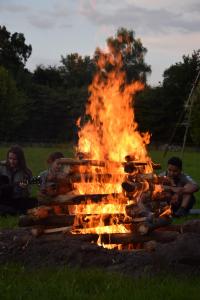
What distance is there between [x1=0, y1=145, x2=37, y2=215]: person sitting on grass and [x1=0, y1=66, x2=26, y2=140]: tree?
51.4 meters

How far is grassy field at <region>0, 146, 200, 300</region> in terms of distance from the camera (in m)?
6.12

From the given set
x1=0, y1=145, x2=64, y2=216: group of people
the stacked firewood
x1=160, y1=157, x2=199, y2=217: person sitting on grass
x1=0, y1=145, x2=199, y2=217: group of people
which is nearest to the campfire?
the stacked firewood

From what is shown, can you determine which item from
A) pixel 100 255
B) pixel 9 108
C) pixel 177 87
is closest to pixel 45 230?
pixel 100 255

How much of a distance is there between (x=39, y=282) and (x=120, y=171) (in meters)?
2.40

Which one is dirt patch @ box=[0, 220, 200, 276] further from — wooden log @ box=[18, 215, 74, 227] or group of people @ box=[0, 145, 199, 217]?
group of people @ box=[0, 145, 199, 217]

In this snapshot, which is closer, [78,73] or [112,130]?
[112,130]

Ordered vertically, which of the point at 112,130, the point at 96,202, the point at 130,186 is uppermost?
the point at 112,130

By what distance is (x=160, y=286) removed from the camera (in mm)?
6434

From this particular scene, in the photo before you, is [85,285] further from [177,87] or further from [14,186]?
[177,87]

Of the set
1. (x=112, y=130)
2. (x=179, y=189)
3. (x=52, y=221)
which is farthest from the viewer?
(x=179, y=189)

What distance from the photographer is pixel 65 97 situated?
7006 centimetres

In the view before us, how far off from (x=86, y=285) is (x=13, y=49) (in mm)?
87787

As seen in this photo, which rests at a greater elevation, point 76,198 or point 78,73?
point 78,73

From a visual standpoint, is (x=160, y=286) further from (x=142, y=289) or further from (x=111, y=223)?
(x=111, y=223)
